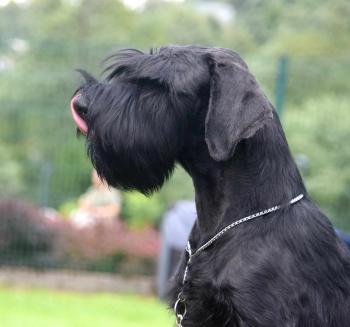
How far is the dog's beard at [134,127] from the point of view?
353cm

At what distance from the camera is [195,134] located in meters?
3.56

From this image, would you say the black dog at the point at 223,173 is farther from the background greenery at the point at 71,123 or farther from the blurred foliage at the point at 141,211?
the blurred foliage at the point at 141,211

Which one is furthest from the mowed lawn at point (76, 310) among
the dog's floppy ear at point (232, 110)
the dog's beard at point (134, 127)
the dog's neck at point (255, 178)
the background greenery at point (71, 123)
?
the dog's floppy ear at point (232, 110)

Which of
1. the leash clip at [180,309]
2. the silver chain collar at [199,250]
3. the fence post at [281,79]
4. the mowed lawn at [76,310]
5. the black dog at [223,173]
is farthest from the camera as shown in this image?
the fence post at [281,79]

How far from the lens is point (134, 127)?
3.54 metres

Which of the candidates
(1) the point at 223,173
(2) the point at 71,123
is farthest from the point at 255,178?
(2) the point at 71,123

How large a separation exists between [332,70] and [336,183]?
1.55 metres

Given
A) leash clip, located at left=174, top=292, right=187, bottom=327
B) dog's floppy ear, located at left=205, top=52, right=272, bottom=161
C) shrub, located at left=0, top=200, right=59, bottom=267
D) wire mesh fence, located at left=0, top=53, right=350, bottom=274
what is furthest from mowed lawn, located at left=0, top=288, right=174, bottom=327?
dog's floppy ear, located at left=205, top=52, right=272, bottom=161

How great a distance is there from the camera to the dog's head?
138 inches

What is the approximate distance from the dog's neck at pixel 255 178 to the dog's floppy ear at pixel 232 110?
6.6 inches

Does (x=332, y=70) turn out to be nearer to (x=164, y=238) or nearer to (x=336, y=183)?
(x=336, y=183)

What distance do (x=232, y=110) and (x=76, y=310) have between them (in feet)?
20.6

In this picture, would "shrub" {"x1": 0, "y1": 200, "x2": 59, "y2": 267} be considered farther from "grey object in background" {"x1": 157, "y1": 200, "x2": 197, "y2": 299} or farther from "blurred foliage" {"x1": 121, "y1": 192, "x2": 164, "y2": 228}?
"grey object in background" {"x1": 157, "y1": 200, "x2": 197, "y2": 299}

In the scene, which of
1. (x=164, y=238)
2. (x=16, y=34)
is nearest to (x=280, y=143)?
(x=164, y=238)
